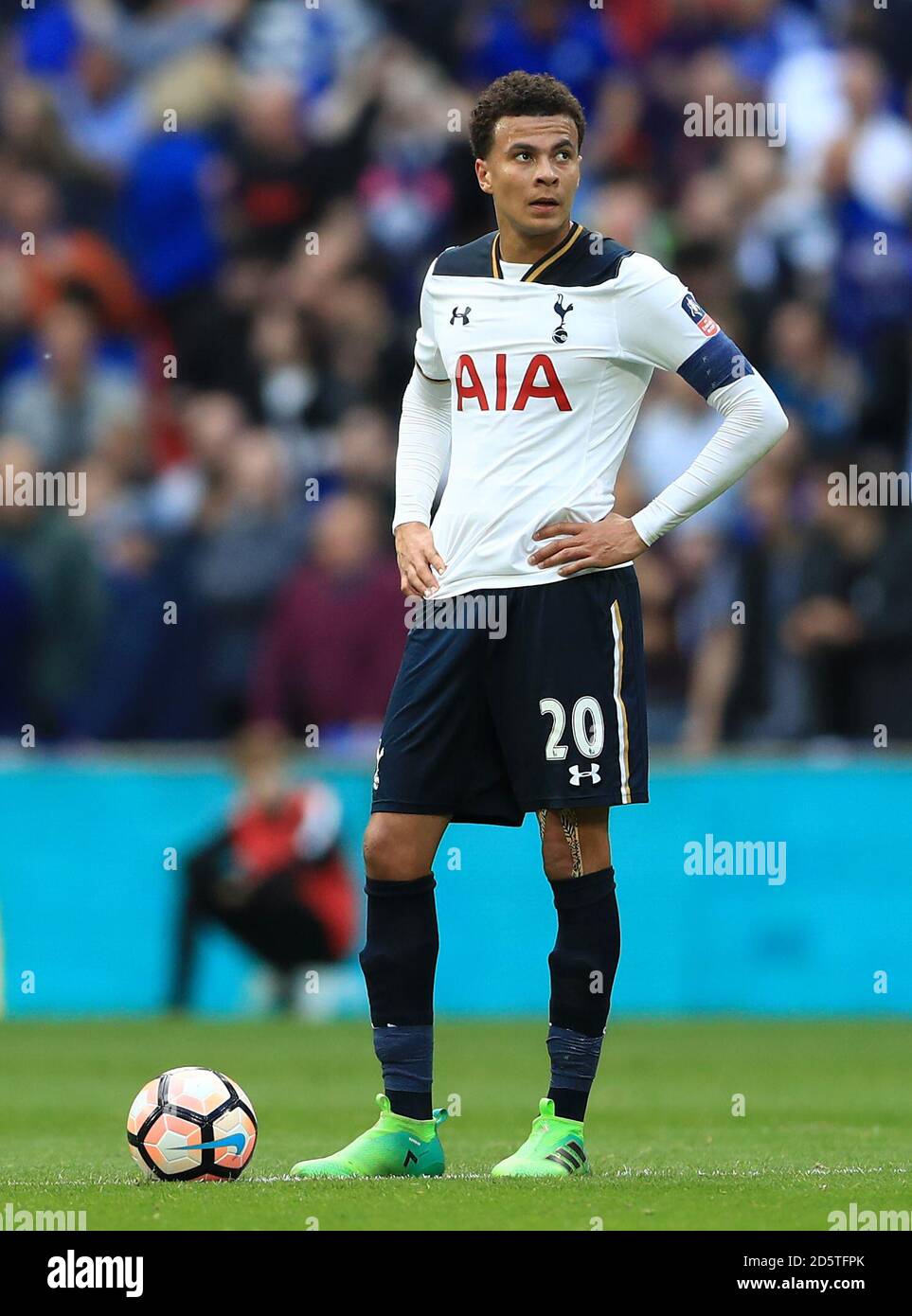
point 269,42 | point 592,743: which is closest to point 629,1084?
point 592,743

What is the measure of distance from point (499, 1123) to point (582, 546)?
9.19 feet

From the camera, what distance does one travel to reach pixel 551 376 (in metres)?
5.79

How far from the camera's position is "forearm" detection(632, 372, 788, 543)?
19.0 feet

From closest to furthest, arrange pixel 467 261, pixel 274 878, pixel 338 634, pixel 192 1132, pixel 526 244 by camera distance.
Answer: pixel 192 1132 < pixel 526 244 < pixel 467 261 < pixel 274 878 < pixel 338 634

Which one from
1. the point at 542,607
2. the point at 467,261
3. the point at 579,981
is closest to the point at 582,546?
the point at 542,607

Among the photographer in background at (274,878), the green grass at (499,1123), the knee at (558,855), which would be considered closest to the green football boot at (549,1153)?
the green grass at (499,1123)

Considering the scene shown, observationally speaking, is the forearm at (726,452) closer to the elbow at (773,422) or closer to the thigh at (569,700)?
the elbow at (773,422)

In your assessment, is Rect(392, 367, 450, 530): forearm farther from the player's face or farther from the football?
the football

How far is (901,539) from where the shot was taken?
1214 cm

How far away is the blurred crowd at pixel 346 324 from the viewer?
12.4m

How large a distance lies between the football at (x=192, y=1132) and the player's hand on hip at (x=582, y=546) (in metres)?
1.53

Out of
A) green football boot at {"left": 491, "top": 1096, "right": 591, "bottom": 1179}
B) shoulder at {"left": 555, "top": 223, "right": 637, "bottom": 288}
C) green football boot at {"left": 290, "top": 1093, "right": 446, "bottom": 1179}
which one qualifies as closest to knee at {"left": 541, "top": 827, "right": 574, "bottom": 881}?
green football boot at {"left": 491, "top": 1096, "right": 591, "bottom": 1179}

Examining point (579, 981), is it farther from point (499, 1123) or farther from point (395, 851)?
point (499, 1123)

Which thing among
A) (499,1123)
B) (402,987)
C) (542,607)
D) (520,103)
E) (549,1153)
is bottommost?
(499,1123)
